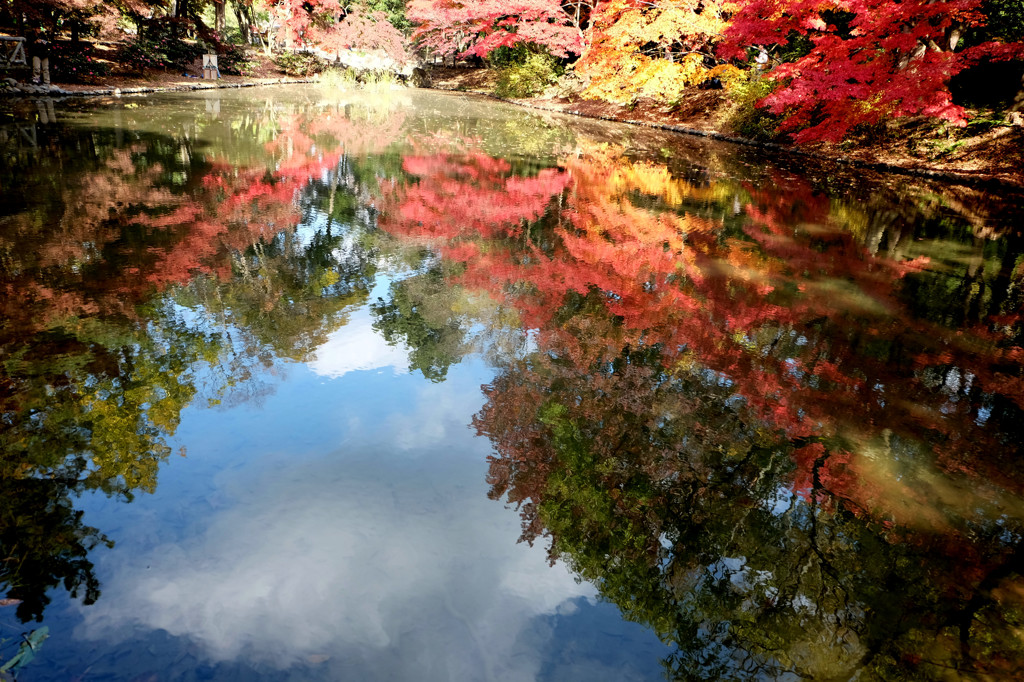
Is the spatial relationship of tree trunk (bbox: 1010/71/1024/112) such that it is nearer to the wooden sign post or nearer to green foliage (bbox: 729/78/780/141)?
green foliage (bbox: 729/78/780/141)

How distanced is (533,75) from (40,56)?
19.2 metres

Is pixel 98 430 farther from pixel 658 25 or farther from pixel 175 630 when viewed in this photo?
pixel 658 25

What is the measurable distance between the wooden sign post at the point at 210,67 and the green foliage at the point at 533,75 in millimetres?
13315

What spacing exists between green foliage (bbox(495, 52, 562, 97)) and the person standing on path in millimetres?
18558

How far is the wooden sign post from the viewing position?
25.8 metres

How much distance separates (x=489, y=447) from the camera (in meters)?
3.99

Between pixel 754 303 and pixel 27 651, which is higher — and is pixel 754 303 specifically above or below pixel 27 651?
above

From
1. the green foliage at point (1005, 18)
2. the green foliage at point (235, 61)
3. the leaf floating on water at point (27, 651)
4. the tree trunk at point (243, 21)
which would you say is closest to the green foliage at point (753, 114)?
the green foliage at point (1005, 18)

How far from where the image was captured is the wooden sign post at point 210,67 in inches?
1016

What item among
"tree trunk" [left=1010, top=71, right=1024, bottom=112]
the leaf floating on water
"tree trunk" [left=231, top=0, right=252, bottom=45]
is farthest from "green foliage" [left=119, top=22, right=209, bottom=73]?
"tree trunk" [left=1010, top=71, right=1024, bottom=112]

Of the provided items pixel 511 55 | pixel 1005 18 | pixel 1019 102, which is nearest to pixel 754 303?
pixel 1019 102

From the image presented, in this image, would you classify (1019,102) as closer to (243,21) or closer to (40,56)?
(40,56)

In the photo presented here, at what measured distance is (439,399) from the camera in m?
4.49

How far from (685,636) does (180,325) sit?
4.54 m
